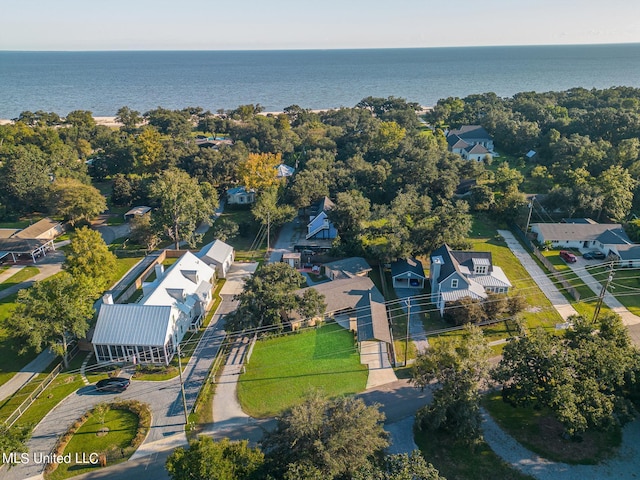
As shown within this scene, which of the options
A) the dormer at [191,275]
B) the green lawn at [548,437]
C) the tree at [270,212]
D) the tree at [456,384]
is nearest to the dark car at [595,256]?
the green lawn at [548,437]

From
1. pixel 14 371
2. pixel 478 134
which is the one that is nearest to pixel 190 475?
pixel 14 371

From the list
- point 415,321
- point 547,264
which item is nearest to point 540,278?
point 547,264

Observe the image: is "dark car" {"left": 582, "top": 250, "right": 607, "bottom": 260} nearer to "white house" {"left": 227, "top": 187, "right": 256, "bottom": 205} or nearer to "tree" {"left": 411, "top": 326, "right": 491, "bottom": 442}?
"tree" {"left": 411, "top": 326, "right": 491, "bottom": 442}

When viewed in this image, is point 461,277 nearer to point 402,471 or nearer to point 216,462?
point 402,471

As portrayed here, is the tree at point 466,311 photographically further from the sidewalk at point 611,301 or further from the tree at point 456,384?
the sidewalk at point 611,301

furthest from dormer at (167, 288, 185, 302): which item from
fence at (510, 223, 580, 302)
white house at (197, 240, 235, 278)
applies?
fence at (510, 223, 580, 302)
